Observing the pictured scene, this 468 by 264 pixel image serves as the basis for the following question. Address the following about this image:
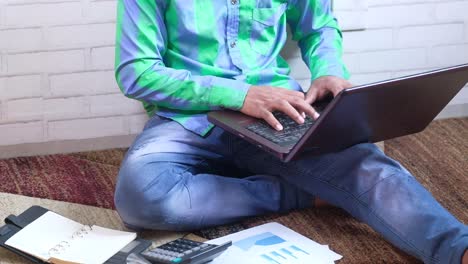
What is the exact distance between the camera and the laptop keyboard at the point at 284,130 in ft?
5.15

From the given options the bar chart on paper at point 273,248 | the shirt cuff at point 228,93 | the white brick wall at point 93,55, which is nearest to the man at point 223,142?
the shirt cuff at point 228,93

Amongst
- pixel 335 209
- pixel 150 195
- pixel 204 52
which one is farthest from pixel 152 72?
pixel 335 209

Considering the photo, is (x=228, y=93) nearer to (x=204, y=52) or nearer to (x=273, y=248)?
(x=204, y=52)

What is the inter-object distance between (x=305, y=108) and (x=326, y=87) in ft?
0.52

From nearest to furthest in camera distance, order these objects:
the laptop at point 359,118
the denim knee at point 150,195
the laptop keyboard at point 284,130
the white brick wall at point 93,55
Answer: the laptop at point 359,118 < the laptop keyboard at point 284,130 < the denim knee at point 150,195 < the white brick wall at point 93,55

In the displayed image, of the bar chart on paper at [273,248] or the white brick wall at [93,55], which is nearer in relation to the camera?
the bar chart on paper at [273,248]

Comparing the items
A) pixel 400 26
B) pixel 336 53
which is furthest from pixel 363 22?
pixel 336 53

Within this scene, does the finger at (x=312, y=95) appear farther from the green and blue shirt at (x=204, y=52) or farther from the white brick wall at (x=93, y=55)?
the white brick wall at (x=93, y=55)

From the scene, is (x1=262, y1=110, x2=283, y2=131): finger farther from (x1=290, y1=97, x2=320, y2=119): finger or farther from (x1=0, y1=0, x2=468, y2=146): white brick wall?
(x1=0, y1=0, x2=468, y2=146): white brick wall

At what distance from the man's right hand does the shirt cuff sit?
1 cm

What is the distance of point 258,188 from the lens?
1.82 m

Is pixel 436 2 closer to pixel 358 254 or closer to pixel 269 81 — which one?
pixel 269 81

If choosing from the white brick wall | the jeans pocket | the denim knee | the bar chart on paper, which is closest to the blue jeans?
the denim knee

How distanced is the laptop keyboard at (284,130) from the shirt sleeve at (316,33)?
29 cm
